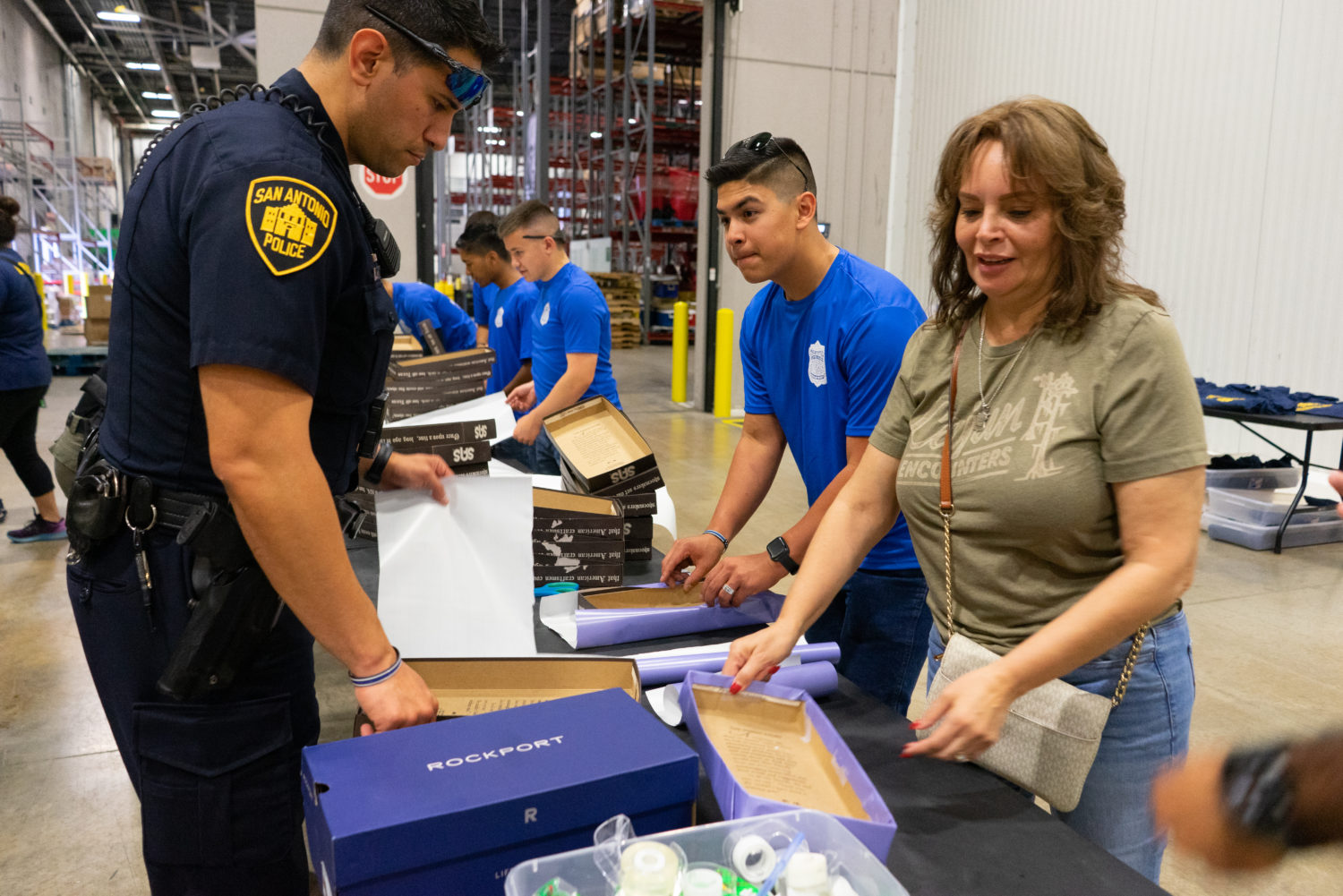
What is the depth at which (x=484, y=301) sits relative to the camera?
6.06 metres

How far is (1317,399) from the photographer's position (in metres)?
5.18

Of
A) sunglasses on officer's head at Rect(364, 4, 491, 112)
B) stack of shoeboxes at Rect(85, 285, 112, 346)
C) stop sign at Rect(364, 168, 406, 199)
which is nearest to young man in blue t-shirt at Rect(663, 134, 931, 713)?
sunglasses on officer's head at Rect(364, 4, 491, 112)

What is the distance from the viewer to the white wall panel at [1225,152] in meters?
6.05

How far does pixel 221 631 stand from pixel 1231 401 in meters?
5.41

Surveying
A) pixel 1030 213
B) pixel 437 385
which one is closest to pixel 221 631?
pixel 1030 213

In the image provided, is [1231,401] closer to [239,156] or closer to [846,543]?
[846,543]

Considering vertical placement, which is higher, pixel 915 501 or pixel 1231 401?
pixel 915 501

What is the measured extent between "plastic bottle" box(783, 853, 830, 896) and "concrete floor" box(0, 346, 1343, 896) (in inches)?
13.1

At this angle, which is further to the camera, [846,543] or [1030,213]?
[846,543]

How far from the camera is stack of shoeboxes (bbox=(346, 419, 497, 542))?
248cm

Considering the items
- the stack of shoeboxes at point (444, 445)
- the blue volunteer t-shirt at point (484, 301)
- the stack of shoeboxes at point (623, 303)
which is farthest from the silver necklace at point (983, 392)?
the stack of shoeboxes at point (623, 303)

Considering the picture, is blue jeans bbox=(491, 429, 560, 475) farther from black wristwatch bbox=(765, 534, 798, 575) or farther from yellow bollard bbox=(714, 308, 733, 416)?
yellow bollard bbox=(714, 308, 733, 416)

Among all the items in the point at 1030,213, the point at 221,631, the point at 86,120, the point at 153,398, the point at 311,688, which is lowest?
the point at 311,688

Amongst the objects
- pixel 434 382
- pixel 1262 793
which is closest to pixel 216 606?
pixel 1262 793
